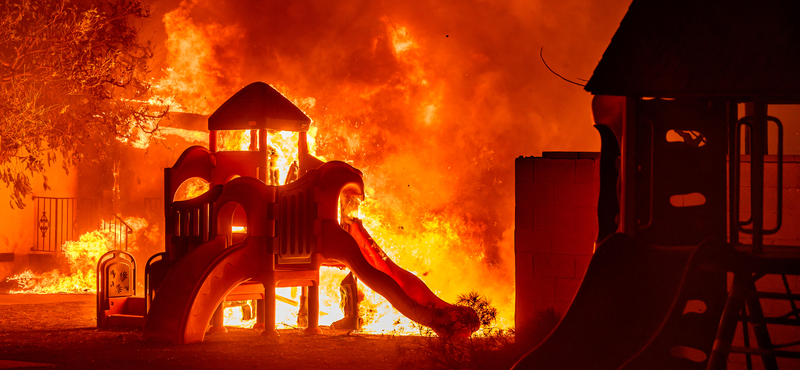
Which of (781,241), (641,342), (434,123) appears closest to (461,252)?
(434,123)

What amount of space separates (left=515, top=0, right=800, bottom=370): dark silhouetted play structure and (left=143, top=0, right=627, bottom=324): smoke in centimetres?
1065

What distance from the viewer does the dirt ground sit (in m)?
7.57

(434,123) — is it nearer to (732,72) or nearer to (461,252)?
(461,252)

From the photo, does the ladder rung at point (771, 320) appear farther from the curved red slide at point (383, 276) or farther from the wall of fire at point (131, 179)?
the wall of fire at point (131, 179)

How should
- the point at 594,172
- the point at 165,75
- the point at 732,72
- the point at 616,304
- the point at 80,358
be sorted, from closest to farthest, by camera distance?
the point at 732,72
the point at 616,304
the point at 594,172
the point at 80,358
the point at 165,75

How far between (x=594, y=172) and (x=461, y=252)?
8.64m

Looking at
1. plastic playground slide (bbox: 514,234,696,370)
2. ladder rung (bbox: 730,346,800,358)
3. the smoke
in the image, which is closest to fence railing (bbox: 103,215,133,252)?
the smoke

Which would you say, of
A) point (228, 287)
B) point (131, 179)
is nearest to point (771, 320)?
point (228, 287)

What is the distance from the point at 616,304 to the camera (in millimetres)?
4770

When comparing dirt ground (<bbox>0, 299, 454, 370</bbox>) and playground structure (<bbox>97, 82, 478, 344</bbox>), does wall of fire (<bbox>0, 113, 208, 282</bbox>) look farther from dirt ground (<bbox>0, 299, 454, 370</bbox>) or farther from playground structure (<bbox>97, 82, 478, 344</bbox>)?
dirt ground (<bbox>0, 299, 454, 370</bbox>)

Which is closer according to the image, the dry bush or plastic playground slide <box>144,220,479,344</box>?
the dry bush

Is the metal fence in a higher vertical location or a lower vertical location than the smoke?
lower

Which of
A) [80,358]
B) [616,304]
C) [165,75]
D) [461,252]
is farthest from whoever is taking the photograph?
[165,75]

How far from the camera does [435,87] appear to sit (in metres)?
16.9
